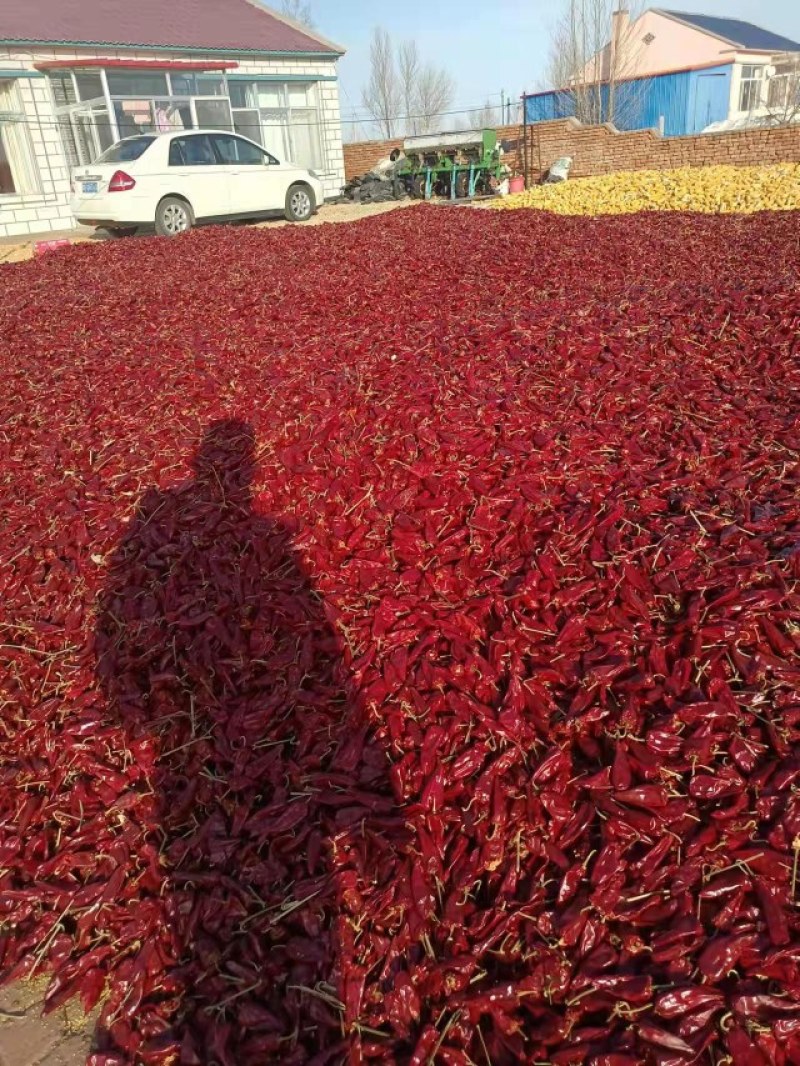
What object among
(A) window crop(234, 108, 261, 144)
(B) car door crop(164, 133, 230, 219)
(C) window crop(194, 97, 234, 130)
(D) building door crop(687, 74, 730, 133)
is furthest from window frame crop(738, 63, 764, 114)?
(B) car door crop(164, 133, 230, 219)

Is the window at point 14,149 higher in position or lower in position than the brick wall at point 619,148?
higher

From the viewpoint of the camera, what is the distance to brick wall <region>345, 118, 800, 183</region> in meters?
17.2

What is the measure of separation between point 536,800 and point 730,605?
1015mm

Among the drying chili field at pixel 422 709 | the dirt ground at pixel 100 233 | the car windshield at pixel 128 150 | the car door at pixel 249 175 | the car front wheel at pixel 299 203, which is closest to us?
the drying chili field at pixel 422 709

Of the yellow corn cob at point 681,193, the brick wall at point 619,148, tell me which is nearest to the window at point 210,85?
the brick wall at point 619,148

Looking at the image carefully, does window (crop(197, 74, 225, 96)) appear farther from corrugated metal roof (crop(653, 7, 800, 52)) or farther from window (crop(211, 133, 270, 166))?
corrugated metal roof (crop(653, 7, 800, 52))

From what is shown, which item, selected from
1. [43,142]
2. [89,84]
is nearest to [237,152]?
[43,142]

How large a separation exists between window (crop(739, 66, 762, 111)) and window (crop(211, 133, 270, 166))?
36.6 meters

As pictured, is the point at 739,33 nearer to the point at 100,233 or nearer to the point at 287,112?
the point at 287,112

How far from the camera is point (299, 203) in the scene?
58.3 ft

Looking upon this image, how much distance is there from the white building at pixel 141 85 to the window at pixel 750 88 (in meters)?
28.5

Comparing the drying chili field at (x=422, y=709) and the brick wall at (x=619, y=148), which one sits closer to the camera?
the drying chili field at (x=422, y=709)

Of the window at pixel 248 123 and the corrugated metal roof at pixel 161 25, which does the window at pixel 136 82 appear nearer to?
the corrugated metal roof at pixel 161 25

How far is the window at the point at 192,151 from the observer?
1466cm
